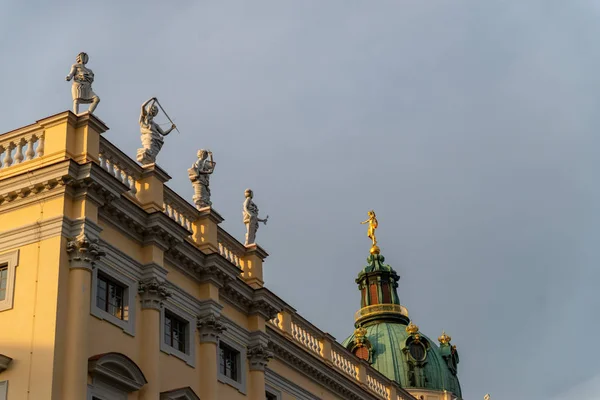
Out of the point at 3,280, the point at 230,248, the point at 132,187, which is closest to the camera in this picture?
the point at 3,280

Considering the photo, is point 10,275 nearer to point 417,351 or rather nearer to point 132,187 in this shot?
point 132,187

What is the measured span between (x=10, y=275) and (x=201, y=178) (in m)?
9.25

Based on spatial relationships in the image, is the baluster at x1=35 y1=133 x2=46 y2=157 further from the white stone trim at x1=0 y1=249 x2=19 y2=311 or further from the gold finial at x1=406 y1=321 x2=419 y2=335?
the gold finial at x1=406 y1=321 x2=419 y2=335

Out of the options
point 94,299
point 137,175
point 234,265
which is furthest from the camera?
point 234,265

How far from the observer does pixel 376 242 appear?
84.9 metres

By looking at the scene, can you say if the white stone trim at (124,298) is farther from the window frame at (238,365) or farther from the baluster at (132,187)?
the window frame at (238,365)

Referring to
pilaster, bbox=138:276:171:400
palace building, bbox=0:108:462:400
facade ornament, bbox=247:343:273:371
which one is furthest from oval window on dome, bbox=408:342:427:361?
pilaster, bbox=138:276:171:400

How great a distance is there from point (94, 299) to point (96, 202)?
2.51 m

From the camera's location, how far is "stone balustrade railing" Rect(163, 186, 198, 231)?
32812 mm

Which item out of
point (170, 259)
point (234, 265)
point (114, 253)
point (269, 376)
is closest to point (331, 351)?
point (269, 376)

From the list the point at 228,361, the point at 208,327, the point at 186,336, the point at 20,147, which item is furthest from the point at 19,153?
the point at 228,361

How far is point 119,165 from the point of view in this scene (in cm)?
3080

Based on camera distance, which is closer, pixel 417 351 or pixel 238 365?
pixel 238 365

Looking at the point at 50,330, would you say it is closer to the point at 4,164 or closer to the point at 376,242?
the point at 4,164
